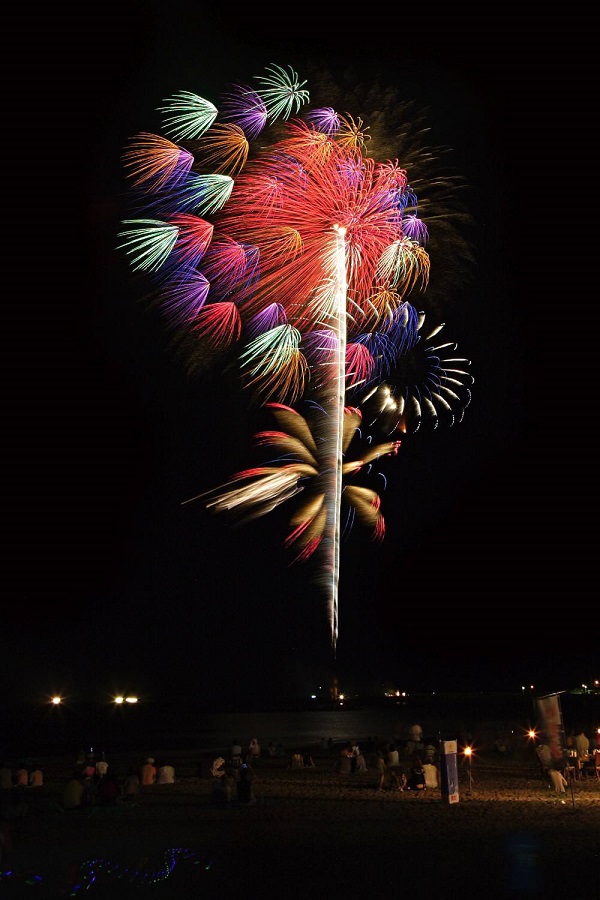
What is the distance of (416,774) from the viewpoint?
669 inches

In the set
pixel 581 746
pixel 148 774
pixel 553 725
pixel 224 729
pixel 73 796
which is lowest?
pixel 73 796

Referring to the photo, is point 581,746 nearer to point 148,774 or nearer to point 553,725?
point 553,725

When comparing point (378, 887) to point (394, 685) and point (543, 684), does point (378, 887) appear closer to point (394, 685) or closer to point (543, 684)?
point (543, 684)

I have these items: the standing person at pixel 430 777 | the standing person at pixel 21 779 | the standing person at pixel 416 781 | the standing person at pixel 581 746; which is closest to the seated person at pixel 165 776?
the standing person at pixel 21 779

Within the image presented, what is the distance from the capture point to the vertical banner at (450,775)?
1474cm

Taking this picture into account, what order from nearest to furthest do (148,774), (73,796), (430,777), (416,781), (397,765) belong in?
(73,796), (416,781), (430,777), (148,774), (397,765)

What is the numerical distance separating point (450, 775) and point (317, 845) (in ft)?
14.0

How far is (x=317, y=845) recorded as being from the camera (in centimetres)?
1174

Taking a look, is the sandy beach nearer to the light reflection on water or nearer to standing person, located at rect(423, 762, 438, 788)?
standing person, located at rect(423, 762, 438, 788)

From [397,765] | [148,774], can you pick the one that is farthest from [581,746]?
[148,774]

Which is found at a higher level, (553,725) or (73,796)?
(553,725)

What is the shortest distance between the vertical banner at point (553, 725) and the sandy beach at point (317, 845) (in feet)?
2.76

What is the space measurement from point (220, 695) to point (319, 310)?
17185 centimetres

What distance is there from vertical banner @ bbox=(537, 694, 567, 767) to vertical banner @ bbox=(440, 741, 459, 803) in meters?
1.61
